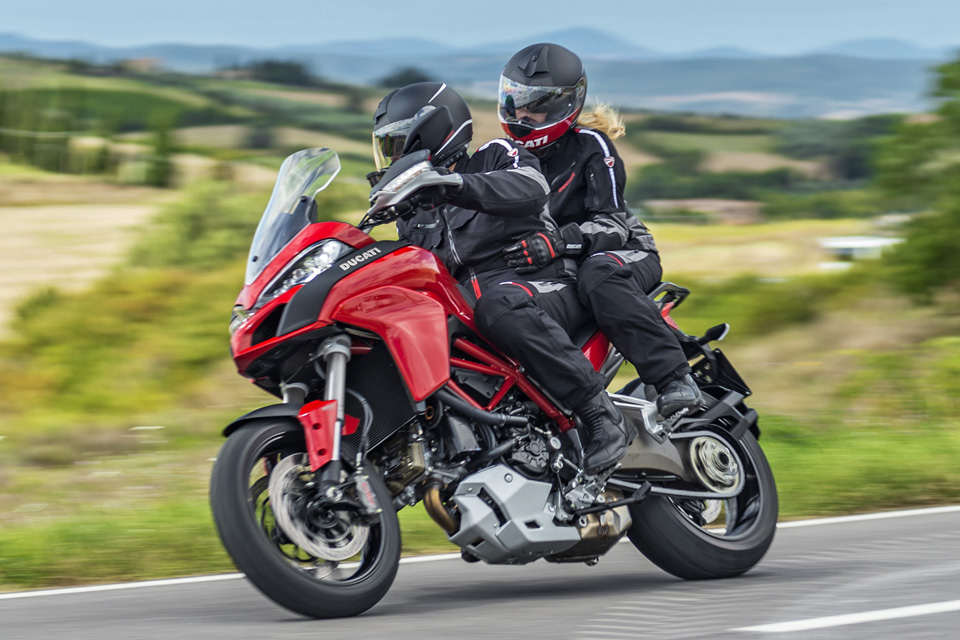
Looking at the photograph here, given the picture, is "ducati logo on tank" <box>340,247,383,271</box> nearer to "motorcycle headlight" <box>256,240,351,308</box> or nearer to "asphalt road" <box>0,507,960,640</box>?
"motorcycle headlight" <box>256,240,351,308</box>

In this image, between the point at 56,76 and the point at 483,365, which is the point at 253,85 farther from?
the point at 483,365

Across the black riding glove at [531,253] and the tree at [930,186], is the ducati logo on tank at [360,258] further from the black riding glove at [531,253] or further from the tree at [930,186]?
the tree at [930,186]

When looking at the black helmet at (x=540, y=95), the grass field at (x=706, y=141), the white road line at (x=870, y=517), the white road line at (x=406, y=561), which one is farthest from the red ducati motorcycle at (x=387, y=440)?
the grass field at (x=706, y=141)

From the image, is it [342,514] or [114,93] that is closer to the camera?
[342,514]

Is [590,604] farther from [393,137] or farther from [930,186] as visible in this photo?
[930,186]

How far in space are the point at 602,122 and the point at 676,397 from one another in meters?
1.23

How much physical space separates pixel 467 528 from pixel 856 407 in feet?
22.5

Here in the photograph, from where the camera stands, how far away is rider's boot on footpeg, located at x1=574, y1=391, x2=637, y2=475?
4.62 meters

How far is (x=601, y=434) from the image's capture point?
465 centimetres

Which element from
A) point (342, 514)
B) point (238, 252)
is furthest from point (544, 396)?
point (238, 252)

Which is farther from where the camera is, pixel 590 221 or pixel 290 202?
pixel 590 221

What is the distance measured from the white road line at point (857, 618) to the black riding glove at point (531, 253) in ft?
5.12

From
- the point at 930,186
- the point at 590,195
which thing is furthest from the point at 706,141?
the point at 590,195

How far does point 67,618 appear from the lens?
4293mm
